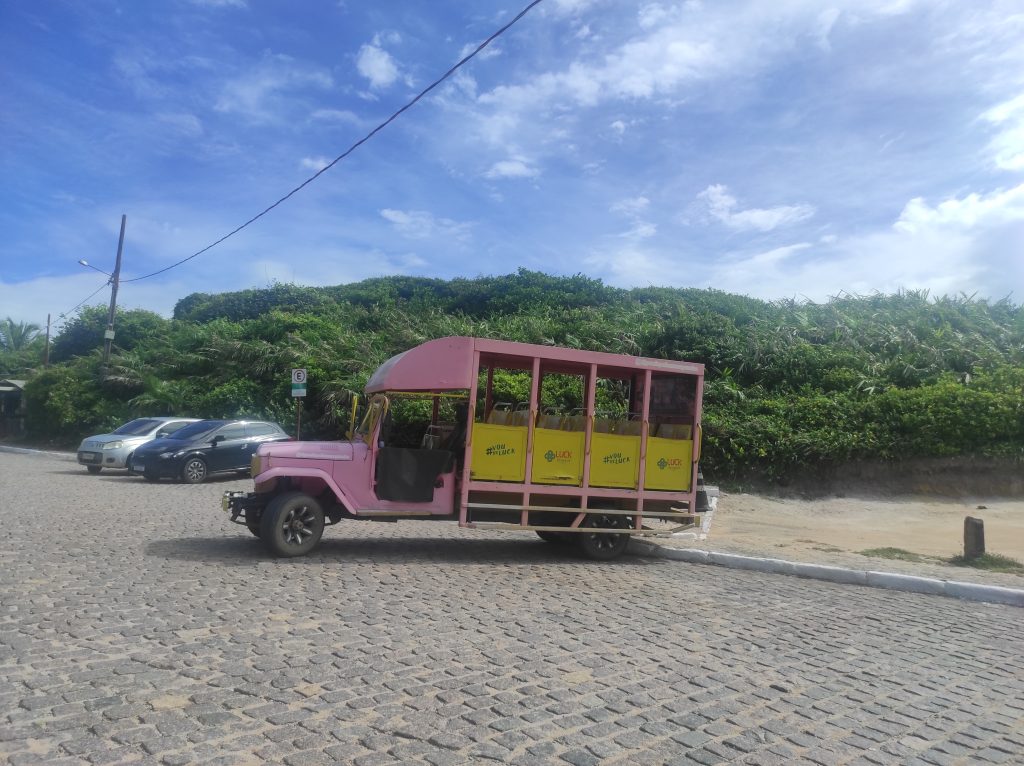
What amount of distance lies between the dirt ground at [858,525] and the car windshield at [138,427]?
49.8ft

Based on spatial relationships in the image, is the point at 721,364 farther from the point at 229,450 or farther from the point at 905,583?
the point at 229,450

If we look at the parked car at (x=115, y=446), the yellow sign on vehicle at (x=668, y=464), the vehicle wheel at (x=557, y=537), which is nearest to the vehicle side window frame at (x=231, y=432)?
the parked car at (x=115, y=446)

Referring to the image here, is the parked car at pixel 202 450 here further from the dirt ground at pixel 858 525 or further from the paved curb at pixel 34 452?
the dirt ground at pixel 858 525

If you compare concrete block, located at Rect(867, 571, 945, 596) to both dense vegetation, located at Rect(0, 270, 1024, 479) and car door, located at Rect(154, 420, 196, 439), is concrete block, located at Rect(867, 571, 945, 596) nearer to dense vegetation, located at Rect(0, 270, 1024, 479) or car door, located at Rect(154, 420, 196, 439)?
dense vegetation, located at Rect(0, 270, 1024, 479)

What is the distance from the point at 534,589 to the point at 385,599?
5.23 feet

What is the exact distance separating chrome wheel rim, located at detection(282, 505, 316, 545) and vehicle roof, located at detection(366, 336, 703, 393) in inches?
65.7

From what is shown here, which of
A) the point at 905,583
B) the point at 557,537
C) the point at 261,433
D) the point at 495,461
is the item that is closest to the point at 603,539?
the point at 557,537

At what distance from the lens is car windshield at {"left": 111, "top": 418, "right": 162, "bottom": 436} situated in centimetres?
2089

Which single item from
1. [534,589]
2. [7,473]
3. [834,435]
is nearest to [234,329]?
[7,473]

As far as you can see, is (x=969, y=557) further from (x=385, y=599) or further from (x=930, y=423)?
(x=385, y=599)

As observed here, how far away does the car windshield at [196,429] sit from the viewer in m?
18.2

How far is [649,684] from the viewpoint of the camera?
4.97 meters

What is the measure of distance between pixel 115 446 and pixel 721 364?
50.6ft

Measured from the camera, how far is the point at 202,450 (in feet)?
57.8
